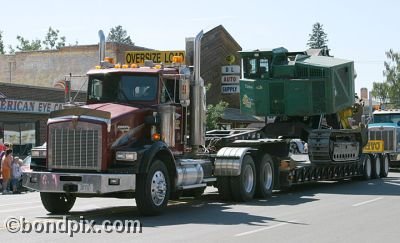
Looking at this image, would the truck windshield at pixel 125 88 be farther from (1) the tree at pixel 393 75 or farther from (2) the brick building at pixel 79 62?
(1) the tree at pixel 393 75

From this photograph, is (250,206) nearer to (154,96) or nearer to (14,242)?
(154,96)

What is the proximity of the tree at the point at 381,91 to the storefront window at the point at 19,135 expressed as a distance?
62.7 meters

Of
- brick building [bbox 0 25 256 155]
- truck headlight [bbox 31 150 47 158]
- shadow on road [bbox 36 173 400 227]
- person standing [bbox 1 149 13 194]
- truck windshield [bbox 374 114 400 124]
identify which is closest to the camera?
shadow on road [bbox 36 173 400 227]

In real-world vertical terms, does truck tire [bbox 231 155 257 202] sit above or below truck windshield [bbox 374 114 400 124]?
below

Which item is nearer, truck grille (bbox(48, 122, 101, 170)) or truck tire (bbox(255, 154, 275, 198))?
truck grille (bbox(48, 122, 101, 170))

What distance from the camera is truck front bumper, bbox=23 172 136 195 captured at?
39.7ft

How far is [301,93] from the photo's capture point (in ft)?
69.1

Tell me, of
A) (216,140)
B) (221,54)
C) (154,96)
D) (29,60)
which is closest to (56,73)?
(29,60)

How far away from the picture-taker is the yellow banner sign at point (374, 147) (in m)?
26.6

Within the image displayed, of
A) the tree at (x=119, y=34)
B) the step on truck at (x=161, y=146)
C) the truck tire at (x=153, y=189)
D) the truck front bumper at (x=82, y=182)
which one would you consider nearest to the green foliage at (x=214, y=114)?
the step on truck at (x=161, y=146)

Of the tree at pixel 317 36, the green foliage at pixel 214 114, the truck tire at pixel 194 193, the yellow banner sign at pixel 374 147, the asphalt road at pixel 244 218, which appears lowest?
the asphalt road at pixel 244 218

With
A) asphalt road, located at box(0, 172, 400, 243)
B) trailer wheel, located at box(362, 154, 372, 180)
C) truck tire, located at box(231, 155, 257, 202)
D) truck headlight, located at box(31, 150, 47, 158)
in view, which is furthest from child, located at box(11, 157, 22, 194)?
trailer wheel, located at box(362, 154, 372, 180)

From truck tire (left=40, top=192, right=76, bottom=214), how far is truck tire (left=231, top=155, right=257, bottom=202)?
4.00 metres

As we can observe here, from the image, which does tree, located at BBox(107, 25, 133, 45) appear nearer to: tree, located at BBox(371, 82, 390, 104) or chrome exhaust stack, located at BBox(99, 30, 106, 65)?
tree, located at BBox(371, 82, 390, 104)
